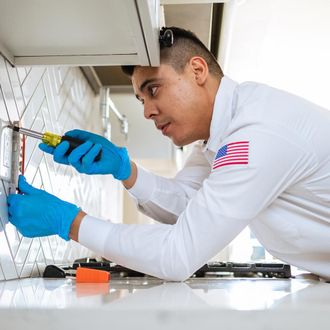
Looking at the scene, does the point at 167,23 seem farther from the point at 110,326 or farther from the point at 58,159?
the point at 110,326

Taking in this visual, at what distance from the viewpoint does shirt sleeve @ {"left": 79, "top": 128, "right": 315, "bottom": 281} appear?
2.76 ft

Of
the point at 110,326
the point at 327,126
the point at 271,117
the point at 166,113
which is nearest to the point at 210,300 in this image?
the point at 110,326

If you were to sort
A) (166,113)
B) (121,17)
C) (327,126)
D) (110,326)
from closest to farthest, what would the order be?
(110,326) < (121,17) < (327,126) < (166,113)

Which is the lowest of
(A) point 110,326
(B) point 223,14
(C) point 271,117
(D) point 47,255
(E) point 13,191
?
(A) point 110,326

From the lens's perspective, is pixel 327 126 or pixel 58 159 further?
pixel 58 159

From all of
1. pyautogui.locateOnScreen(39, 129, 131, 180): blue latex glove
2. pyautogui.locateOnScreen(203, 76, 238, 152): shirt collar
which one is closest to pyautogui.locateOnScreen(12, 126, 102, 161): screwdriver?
pyautogui.locateOnScreen(39, 129, 131, 180): blue latex glove

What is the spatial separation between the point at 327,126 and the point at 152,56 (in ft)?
1.38

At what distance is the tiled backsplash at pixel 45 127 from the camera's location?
1.00 m

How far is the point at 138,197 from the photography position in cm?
133

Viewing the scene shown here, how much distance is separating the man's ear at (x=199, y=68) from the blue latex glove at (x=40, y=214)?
1.74ft

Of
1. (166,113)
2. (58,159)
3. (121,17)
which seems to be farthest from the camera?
(166,113)

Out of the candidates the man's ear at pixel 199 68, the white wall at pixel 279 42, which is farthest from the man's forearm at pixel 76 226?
the white wall at pixel 279 42

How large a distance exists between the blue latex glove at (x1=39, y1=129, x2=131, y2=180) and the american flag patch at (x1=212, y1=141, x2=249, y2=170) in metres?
0.35

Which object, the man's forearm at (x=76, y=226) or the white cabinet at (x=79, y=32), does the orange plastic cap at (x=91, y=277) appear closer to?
the man's forearm at (x=76, y=226)
